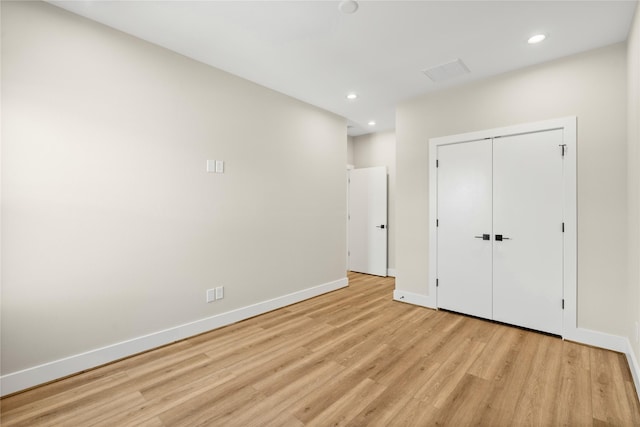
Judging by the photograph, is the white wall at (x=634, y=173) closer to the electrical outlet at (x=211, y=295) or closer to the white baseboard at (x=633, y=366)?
the white baseboard at (x=633, y=366)

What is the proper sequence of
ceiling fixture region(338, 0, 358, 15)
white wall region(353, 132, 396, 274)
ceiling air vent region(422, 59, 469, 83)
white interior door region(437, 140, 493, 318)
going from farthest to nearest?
1. white wall region(353, 132, 396, 274)
2. white interior door region(437, 140, 493, 318)
3. ceiling air vent region(422, 59, 469, 83)
4. ceiling fixture region(338, 0, 358, 15)

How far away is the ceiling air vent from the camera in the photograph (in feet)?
10.3

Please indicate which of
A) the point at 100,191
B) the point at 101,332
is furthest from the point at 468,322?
the point at 100,191

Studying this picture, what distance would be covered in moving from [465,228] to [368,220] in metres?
2.43

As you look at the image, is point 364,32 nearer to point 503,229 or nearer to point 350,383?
point 503,229

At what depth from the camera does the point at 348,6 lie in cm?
224

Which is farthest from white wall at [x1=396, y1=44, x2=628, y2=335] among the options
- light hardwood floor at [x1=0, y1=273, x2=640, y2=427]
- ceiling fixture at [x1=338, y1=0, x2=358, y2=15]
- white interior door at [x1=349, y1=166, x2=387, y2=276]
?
white interior door at [x1=349, y1=166, x2=387, y2=276]

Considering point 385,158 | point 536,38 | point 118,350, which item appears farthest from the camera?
point 385,158

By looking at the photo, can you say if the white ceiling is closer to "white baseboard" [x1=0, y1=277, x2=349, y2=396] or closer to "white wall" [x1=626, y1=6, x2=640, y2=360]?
"white wall" [x1=626, y1=6, x2=640, y2=360]

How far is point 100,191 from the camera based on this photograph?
2.47 metres

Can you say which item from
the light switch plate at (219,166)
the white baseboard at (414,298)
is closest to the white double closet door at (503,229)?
the white baseboard at (414,298)

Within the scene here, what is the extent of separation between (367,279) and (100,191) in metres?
4.33

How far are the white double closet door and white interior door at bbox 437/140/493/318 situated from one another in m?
0.01

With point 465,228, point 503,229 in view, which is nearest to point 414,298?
point 465,228
